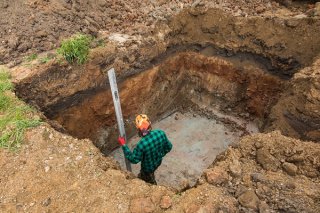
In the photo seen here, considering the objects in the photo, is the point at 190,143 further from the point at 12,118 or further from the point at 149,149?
the point at 12,118

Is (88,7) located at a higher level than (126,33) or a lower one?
higher

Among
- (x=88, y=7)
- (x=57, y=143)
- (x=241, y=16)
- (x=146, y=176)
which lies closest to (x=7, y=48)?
(x=88, y=7)

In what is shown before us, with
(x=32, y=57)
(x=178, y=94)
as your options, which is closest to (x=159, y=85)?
(x=178, y=94)

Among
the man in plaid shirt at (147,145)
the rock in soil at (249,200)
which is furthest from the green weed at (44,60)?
the rock in soil at (249,200)

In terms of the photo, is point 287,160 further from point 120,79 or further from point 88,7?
point 88,7

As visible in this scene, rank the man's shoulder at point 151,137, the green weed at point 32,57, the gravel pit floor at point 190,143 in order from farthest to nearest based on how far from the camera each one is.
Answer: the gravel pit floor at point 190,143 → the green weed at point 32,57 → the man's shoulder at point 151,137

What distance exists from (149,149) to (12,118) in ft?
6.15

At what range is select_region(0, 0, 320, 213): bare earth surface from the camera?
10.0ft

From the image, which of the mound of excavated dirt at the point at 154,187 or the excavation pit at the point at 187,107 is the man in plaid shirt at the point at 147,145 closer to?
the mound of excavated dirt at the point at 154,187

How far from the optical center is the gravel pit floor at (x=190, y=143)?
5727 mm

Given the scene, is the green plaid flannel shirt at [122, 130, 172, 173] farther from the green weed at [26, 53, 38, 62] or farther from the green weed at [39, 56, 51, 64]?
the green weed at [26, 53, 38, 62]

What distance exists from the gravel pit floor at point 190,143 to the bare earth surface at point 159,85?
810 mm

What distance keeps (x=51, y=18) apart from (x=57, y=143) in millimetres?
2849

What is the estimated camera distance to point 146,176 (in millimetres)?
4770
